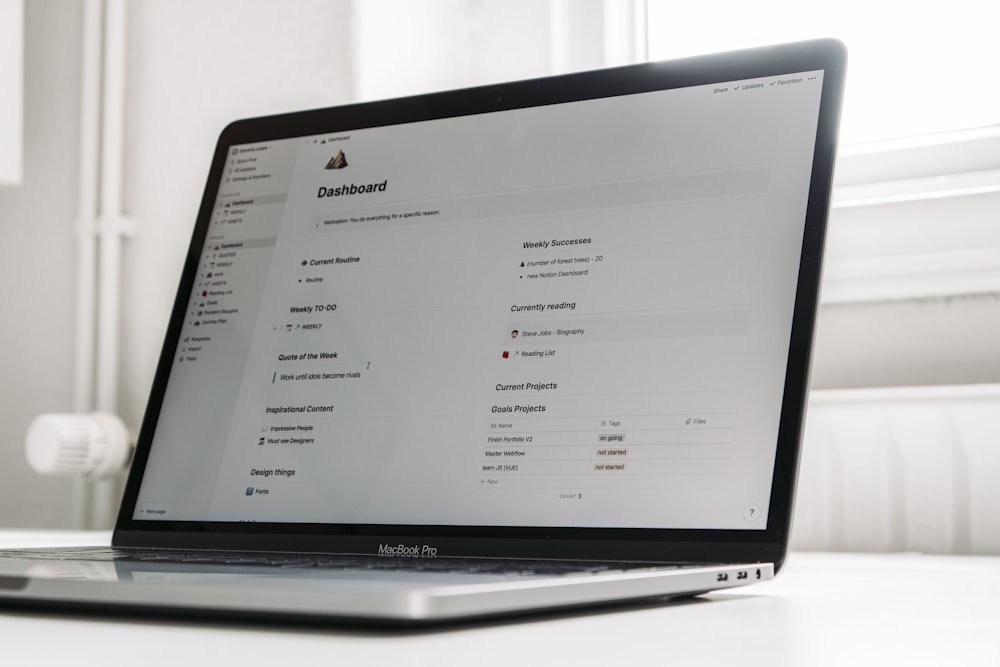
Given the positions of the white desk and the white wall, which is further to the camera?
the white wall

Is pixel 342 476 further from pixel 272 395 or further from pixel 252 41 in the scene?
pixel 252 41

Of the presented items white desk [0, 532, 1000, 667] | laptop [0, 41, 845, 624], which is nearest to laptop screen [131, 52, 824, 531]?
laptop [0, 41, 845, 624]

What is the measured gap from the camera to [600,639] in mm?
383

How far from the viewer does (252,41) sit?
47.5 inches

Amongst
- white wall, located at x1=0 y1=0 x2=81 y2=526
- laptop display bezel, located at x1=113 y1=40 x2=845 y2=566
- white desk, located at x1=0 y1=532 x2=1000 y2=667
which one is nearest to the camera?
white desk, located at x1=0 y1=532 x2=1000 y2=667

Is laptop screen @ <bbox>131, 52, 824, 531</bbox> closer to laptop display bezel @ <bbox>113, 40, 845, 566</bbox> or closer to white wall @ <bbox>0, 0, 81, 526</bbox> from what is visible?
laptop display bezel @ <bbox>113, 40, 845, 566</bbox>

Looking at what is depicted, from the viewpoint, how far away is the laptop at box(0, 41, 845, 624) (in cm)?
60

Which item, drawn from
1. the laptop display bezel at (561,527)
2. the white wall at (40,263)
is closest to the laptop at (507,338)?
the laptop display bezel at (561,527)

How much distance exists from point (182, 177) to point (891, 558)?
86 cm

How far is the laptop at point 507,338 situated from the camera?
603 millimetres

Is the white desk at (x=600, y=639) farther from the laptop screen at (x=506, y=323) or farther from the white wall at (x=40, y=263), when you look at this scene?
the white wall at (x=40, y=263)

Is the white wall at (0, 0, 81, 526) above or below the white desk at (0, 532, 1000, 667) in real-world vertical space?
above

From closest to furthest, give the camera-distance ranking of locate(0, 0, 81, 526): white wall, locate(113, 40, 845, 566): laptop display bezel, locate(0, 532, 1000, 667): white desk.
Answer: locate(0, 532, 1000, 667): white desk
locate(113, 40, 845, 566): laptop display bezel
locate(0, 0, 81, 526): white wall

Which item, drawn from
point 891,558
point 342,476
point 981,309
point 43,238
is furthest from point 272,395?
point 43,238
